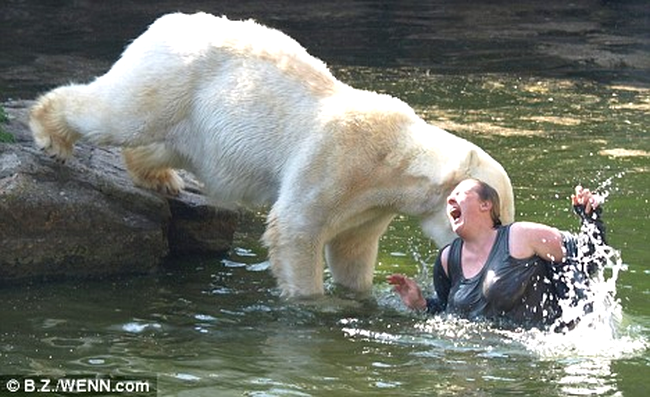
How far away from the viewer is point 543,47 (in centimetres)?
1808

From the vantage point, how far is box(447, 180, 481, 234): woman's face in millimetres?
7184

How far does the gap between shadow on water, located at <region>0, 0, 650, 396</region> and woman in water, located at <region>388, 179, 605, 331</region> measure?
5.5 inches

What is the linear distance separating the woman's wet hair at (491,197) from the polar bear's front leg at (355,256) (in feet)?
3.03

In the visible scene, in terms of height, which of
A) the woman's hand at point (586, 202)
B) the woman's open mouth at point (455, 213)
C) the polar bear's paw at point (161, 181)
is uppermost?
the polar bear's paw at point (161, 181)

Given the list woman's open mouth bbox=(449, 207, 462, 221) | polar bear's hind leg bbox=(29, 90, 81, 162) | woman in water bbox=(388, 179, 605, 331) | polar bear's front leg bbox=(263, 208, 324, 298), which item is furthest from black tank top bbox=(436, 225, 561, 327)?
polar bear's hind leg bbox=(29, 90, 81, 162)

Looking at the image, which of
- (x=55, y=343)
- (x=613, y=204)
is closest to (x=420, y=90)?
(x=613, y=204)

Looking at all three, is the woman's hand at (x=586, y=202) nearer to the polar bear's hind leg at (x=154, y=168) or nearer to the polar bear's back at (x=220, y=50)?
the polar bear's back at (x=220, y=50)

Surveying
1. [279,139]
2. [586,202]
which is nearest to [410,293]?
[586,202]

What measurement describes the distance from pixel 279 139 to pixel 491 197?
1.36 m

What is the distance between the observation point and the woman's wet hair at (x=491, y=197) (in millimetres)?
7238

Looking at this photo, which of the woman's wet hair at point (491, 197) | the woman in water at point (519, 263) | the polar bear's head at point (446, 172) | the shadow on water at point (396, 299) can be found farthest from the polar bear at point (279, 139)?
the shadow on water at point (396, 299)

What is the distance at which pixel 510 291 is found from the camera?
23.3ft

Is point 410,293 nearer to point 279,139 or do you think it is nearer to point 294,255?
point 294,255

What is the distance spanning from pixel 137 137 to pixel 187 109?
1.20 feet
